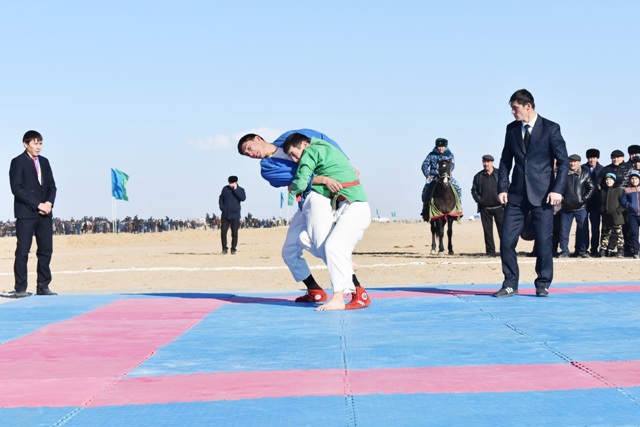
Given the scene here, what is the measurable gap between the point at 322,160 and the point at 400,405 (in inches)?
163

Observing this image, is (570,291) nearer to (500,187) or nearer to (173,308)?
(500,187)

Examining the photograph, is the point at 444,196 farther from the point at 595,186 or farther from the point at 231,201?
the point at 231,201

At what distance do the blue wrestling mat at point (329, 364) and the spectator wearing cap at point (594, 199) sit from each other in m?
10.3

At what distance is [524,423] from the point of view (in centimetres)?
400

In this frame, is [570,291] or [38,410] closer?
[38,410]

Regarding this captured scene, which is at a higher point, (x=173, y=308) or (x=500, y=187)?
(x=500, y=187)

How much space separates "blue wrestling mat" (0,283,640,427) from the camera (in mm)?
4273

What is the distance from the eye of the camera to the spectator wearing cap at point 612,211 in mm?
18641

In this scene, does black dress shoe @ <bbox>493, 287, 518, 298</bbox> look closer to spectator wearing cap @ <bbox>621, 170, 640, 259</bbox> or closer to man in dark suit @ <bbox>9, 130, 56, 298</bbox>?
man in dark suit @ <bbox>9, 130, 56, 298</bbox>

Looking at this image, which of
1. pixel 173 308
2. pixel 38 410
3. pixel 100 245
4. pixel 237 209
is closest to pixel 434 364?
pixel 38 410

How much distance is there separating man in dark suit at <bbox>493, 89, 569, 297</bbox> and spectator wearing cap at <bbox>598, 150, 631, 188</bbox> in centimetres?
980

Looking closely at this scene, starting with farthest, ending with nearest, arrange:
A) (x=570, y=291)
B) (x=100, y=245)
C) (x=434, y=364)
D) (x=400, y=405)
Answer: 1. (x=100, y=245)
2. (x=570, y=291)
3. (x=434, y=364)
4. (x=400, y=405)

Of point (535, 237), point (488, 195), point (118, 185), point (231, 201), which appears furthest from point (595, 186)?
point (118, 185)

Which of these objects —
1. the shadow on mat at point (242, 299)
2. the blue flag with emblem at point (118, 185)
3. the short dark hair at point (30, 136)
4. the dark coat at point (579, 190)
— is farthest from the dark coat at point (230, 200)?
the blue flag with emblem at point (118, 185)
